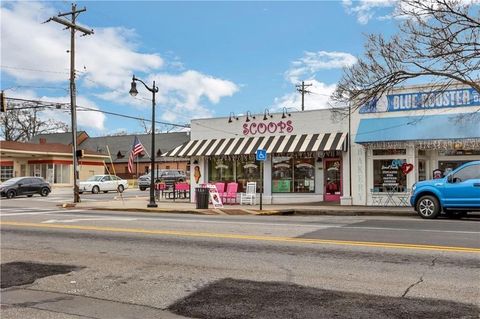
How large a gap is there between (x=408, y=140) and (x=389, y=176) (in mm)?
2208

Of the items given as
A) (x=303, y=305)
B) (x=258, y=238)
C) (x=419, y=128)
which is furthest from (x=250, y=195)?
(x=303, y=305)

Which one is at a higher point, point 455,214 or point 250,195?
point 250,195

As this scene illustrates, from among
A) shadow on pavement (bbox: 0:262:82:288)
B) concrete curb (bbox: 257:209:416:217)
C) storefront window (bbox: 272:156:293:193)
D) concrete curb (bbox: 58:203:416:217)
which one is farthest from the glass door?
shadow on pavement (bbox: 0:262:82:288)

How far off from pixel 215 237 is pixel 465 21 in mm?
10237

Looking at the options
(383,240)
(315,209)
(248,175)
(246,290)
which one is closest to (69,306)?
(246,290)

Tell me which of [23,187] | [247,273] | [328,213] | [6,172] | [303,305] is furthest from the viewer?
[6,172]

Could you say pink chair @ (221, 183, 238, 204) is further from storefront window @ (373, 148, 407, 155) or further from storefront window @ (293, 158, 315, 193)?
storefront window @ (373, 148, 407, 155)

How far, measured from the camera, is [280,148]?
24.0m

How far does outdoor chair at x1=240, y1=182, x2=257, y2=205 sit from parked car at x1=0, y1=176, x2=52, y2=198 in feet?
65.2

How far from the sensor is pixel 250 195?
24766 mm

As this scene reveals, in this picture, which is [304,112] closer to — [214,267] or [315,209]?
[315,209]

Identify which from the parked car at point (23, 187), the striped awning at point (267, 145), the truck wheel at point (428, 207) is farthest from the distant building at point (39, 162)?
the truck wheel at point (428, 207)

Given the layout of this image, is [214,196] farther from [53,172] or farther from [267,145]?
[53,172]

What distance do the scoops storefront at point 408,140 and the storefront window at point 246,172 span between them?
544 centimetres
